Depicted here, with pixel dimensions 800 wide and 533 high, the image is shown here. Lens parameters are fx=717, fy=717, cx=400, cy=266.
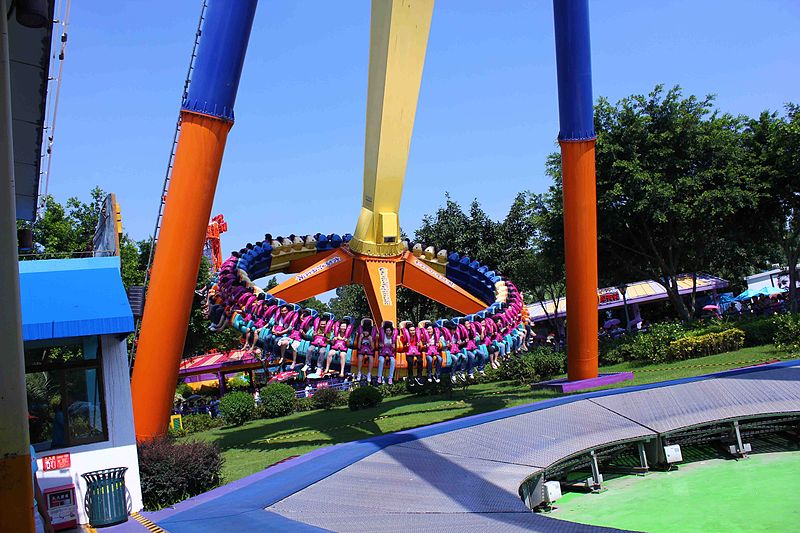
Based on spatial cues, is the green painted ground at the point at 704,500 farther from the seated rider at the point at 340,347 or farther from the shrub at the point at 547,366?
the shrub at the point at 547,366

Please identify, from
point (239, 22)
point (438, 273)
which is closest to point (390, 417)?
point (438, 273)

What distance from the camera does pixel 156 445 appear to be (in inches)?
494

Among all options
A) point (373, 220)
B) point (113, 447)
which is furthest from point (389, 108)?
point (113, 447)

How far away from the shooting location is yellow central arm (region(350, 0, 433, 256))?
16688 millimetres

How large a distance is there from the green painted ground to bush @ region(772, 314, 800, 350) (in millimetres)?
10560

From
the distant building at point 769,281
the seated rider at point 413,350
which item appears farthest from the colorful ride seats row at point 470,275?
the distant building at point 769,281

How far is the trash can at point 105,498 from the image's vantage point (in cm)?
1024

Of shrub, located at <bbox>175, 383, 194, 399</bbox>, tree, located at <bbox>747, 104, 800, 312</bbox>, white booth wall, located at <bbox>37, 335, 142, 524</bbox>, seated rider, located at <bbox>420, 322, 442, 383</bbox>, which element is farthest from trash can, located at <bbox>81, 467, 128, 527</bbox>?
shrub, located at <bbox>175, 383, 194, 399</bbox>

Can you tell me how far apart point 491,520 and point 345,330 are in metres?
7.38

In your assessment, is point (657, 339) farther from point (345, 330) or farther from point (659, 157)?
point (345, 330)

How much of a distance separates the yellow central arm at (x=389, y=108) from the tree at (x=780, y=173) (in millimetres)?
20415

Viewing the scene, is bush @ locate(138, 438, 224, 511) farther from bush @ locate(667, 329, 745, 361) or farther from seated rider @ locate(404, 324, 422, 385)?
bush @ locate(667, 329, 745, 361)

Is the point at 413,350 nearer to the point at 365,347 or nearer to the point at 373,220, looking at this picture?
the point at 365,347

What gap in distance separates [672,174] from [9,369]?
31344 millimetres
